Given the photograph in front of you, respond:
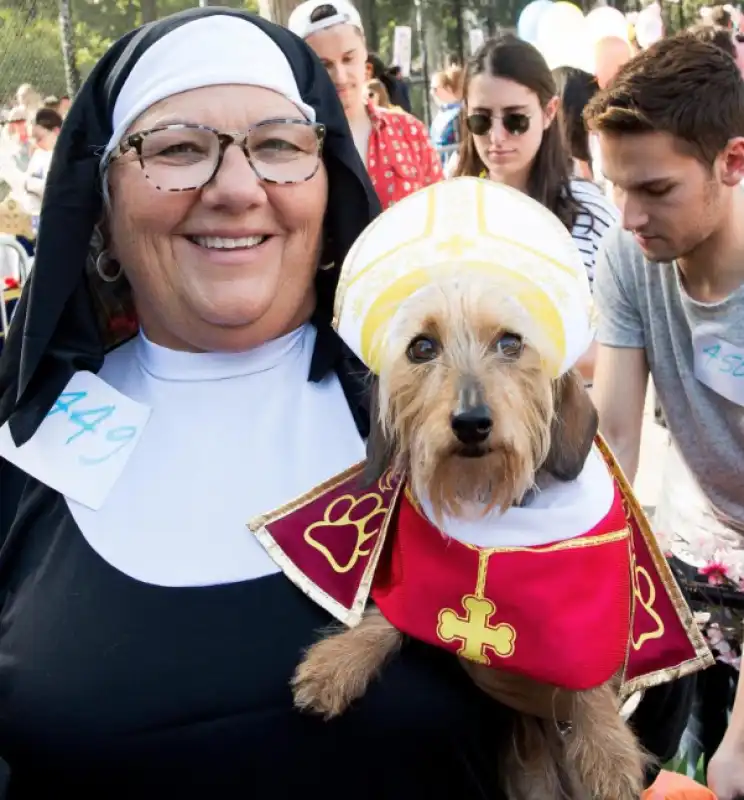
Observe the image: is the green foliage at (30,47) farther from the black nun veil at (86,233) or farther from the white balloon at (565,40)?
the black nun veil at (86,233)

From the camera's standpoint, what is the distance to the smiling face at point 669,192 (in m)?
2.73

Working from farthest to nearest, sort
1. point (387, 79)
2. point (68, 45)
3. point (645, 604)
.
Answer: point (68, 45)
point (387, 79)
point (645, 604)

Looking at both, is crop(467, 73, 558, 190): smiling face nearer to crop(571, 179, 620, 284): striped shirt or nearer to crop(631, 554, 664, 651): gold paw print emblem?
crop(571, 179, 620, 284): striped shirt

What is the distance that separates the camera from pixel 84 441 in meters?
2.09

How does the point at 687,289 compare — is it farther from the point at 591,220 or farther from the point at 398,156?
the point at 398,156

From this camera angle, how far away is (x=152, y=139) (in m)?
2.06

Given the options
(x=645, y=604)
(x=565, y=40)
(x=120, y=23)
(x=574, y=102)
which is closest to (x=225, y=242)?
(x=645, y=604)

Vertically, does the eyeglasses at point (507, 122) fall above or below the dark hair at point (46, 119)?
above

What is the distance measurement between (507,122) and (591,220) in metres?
0.79

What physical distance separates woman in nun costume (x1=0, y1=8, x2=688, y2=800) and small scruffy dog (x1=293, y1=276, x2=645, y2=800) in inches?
3.3

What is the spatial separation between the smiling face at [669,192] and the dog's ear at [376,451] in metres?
1.17

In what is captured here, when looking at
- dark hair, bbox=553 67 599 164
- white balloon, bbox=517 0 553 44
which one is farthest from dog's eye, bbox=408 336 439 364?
white balloon, bbox=517 0 553 44

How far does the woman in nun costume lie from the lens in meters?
1.88

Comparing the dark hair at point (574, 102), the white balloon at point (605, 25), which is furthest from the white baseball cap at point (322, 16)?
the white balloon at point (605, 25)
